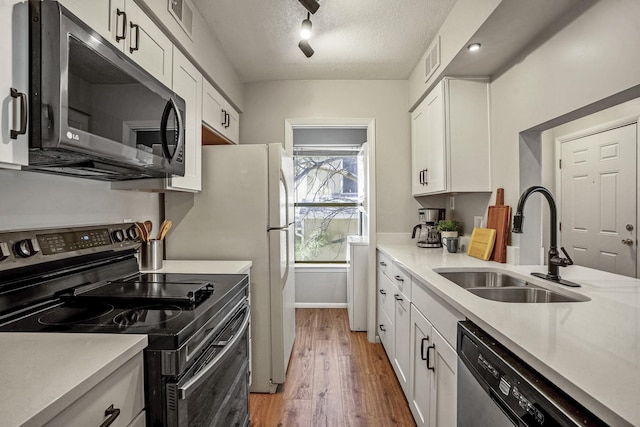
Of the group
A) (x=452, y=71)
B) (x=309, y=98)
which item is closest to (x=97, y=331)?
(x=452, y=71)

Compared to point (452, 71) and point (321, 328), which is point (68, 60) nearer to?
point (452, 71)

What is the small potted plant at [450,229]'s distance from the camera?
248 centimetres

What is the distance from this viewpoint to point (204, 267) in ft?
6.07

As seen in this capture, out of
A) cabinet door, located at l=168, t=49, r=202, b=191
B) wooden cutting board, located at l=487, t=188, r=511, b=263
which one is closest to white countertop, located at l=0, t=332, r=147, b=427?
cabinet door, located at l=168, t=49, r=202, b=191

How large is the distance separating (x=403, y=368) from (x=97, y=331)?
174cm

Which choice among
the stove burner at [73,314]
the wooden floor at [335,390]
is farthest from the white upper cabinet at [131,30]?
the wooden floor at [335,390]

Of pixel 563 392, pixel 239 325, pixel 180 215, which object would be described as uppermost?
pixel 180 215

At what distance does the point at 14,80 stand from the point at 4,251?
0.57 m

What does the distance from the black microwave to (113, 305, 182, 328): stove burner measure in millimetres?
528

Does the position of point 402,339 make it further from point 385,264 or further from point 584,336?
point 584,336

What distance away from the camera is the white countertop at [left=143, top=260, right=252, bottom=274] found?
176 centimetres

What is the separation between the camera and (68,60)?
2.79 feet

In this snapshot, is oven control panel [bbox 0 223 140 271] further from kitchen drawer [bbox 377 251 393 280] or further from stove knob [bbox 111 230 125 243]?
kitchen drawer [bbox 377 251 393 280]

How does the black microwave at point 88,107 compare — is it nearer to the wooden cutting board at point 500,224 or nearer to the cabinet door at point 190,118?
the cabinet door at point 190,118
